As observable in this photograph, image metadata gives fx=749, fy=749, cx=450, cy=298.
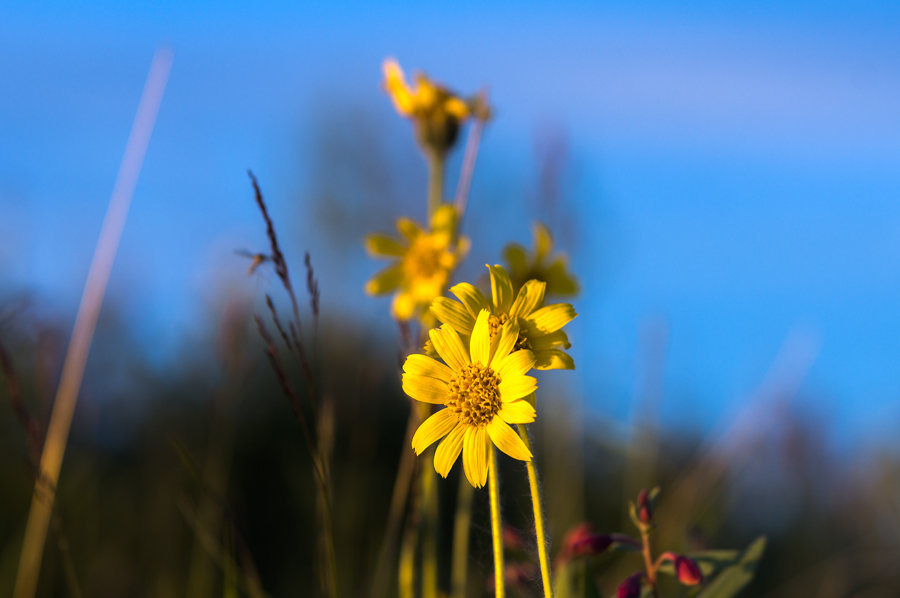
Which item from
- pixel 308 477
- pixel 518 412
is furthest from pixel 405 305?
pixel 308 477

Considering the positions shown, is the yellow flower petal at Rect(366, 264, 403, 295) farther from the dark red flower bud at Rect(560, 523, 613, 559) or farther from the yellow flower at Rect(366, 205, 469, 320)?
the dark red flower bud at Rect(560, 523, 613, 559)

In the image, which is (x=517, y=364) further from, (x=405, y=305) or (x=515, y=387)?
(x=405, y=305)

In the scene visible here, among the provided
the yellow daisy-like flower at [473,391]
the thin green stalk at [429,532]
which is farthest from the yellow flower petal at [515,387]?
the thin green stalk at [429,532]

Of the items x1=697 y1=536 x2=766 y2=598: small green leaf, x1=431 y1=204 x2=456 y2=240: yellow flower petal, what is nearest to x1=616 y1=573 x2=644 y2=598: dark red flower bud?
x1=697 y1=536 x2=766 y2=598: small green leaf

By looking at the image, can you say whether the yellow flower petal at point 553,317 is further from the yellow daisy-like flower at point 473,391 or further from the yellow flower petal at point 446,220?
the yellow flower petal at point 446,220

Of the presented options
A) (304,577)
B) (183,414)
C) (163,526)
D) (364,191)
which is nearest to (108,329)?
(183,414)
